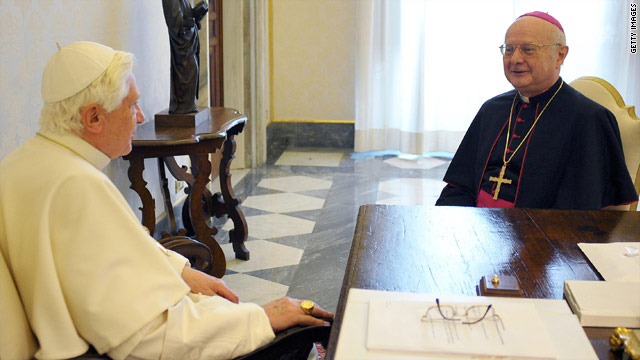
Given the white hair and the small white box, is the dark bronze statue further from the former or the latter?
the small white box

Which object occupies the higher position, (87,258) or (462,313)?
(87,258)

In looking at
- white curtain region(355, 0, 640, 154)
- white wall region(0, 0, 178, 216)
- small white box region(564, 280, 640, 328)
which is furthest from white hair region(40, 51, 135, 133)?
white curtain region(355, 0, 640, 154)

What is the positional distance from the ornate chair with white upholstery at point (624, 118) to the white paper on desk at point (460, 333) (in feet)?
4.82

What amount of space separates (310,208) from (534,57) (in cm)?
262

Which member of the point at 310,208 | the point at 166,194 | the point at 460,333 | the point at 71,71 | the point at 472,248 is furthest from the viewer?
the point at 310,208

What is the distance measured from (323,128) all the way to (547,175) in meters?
4.87

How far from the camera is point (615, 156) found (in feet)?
8.82

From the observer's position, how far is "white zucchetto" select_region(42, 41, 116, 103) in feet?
5.21

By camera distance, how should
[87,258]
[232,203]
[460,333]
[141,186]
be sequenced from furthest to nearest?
[232,203] < [141,186] < [87,258] < [460,333]

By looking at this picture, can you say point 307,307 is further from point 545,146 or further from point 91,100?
point 545,146

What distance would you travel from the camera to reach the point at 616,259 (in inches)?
70.6

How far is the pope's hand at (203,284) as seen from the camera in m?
1.99

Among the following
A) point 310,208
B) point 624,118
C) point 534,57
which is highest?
point 534,57

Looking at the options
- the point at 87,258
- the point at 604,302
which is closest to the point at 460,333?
the point at 604,302
